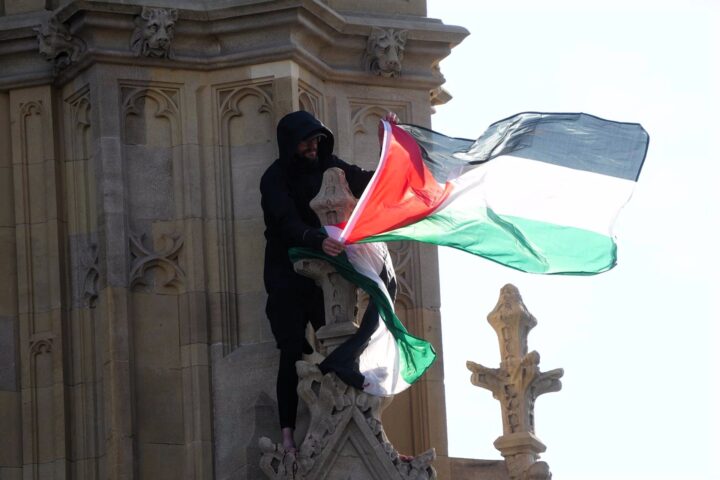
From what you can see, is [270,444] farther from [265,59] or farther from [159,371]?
[265,59]

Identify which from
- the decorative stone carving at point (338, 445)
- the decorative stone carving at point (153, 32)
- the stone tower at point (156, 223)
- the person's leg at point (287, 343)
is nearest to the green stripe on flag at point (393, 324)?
the person's leg at point (287, 343)

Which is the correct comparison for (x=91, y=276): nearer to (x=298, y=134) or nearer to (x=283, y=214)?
(x=283, y=214)

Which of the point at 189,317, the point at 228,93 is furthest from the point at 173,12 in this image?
the point at 189,317

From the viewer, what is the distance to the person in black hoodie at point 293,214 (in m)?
26.5

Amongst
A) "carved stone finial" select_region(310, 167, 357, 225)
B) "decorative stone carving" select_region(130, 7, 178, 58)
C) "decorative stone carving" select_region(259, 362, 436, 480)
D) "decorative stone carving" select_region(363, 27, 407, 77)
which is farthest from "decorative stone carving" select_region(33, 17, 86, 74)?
"decorative stone carving" select_region(259, 362, 436, 480)

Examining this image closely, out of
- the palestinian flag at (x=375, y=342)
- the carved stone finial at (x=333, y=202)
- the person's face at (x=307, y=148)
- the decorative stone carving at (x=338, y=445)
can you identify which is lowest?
the decorative stone carving at (x=338, y=445)

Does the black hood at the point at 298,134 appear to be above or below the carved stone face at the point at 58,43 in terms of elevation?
below

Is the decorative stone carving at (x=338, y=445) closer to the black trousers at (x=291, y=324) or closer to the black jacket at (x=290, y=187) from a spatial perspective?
the black trousers at (x=291, y=324)

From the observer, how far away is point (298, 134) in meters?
26.7

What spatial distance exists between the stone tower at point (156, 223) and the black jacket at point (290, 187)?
18.2 inches

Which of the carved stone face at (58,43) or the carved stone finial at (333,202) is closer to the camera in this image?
the carved stone finial at (333,202)

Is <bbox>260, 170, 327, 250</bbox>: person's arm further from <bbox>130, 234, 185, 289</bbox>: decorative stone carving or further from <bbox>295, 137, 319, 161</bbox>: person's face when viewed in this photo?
<bbox>130, 234, 185, 289</bbox>: decorative stone carving

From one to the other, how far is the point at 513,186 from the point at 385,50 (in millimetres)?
1887

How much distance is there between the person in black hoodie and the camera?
26469mm
